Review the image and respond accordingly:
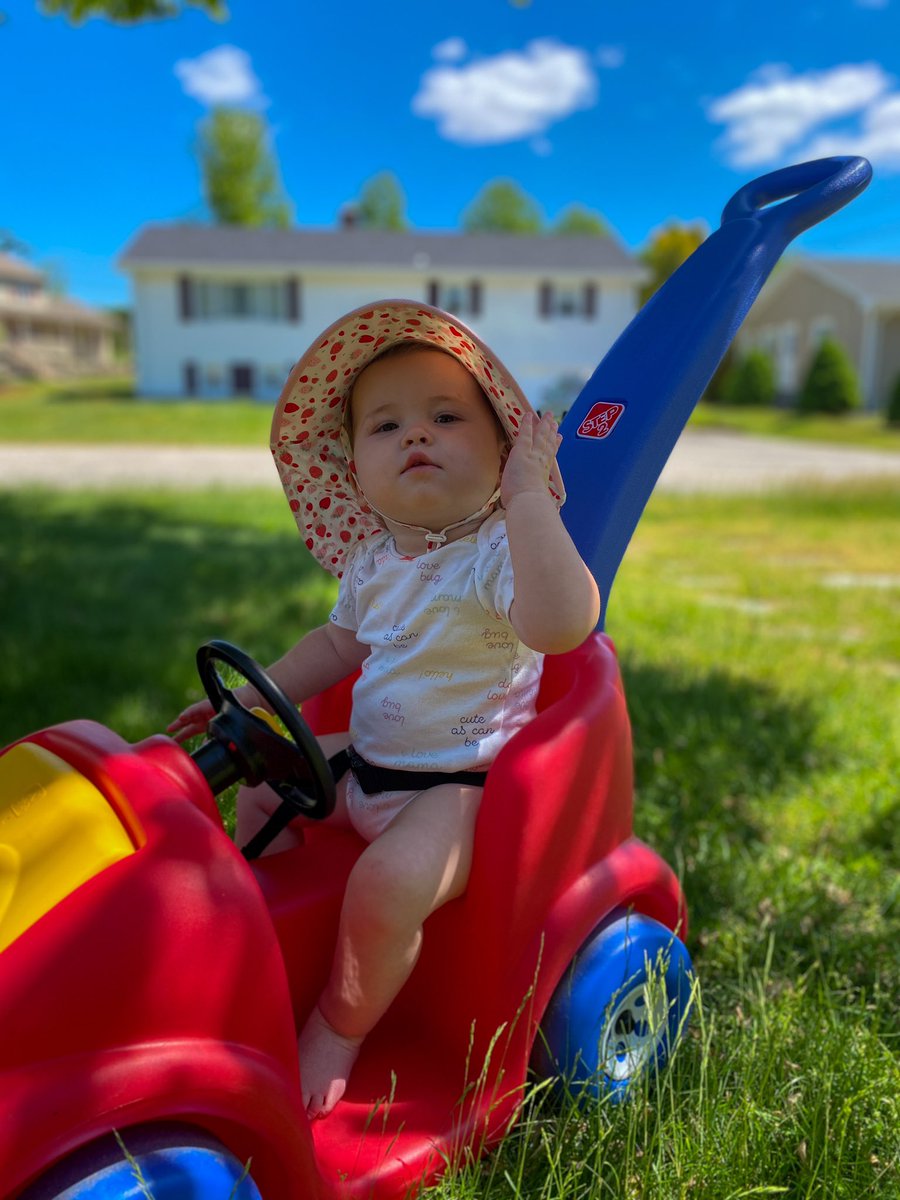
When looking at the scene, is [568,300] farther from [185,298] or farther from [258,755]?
[258,755]

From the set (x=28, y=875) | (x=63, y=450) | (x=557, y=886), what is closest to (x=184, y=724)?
(x=28, y=875)

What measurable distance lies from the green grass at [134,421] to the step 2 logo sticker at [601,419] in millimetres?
16078

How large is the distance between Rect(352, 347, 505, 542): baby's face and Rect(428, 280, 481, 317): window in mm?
26055

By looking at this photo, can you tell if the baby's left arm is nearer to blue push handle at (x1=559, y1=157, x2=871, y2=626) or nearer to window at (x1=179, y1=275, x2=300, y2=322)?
blue push handle at (x1=559, y1=157, x2=871, y2=626)

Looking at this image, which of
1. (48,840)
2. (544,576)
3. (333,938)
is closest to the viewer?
(48,840)

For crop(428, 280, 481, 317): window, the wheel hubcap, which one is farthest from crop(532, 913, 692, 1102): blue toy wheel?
crop(428, 280, 481, 317): window

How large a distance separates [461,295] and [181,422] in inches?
399

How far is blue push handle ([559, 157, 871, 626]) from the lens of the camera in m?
1.98

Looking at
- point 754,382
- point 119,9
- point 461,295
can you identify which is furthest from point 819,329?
point 119,9

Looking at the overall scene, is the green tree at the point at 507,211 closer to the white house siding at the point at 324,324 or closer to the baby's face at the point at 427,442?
the white house siding at the point at 324,324

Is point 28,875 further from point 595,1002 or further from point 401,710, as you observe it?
point 595,1002

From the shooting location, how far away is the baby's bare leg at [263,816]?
6.11ft

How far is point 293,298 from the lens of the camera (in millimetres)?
26859

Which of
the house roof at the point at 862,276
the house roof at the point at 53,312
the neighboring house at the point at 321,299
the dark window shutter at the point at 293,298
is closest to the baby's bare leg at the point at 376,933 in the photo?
the neighboring house at the point at 321,299
